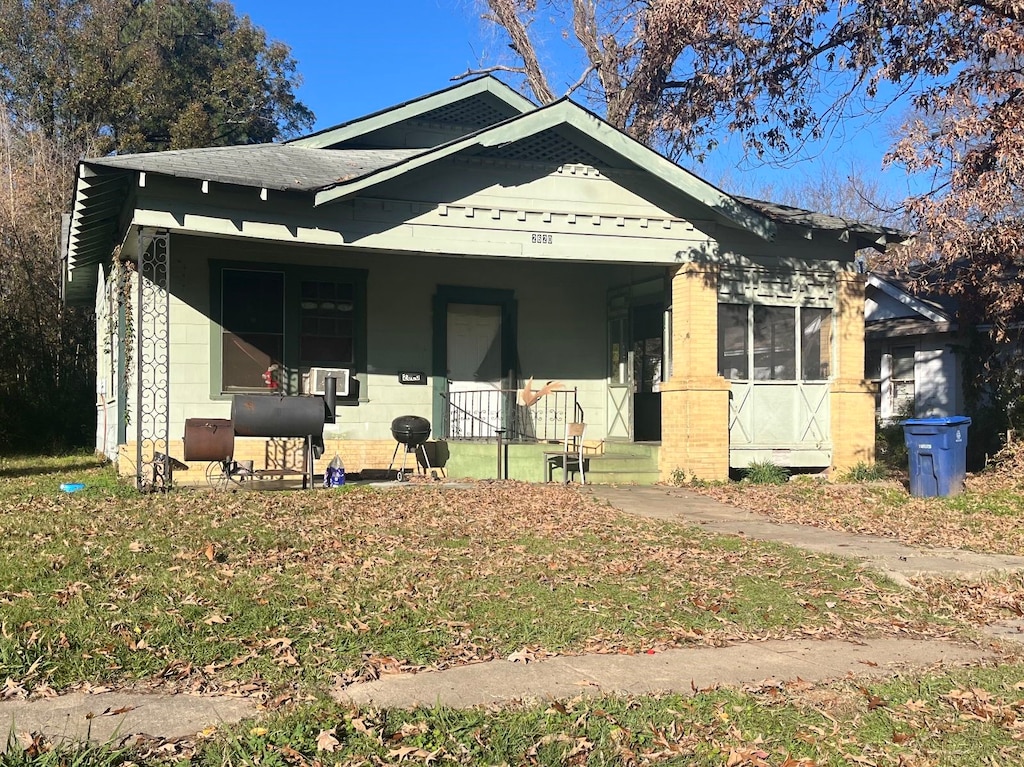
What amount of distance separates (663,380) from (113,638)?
34.7ft

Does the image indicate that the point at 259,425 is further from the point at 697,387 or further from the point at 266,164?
the point at 697,387

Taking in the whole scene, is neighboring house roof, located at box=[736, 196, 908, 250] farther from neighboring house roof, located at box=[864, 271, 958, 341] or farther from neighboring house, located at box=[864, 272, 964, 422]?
neighboring house, located at box=[864, 272, 964, 422]

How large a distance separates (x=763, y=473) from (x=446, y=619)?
903 cm

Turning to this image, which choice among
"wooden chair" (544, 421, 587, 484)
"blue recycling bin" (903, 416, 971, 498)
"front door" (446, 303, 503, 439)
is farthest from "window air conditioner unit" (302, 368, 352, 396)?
"blue recycling bin" (903, 416, 971, 498)

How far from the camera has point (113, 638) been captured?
5453 millimetres

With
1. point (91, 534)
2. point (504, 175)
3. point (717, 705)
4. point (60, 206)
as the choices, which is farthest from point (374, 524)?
point (60, 206)

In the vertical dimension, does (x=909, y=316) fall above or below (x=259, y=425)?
above

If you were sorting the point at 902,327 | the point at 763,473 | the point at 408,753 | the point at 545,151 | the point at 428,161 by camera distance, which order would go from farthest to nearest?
1. the point at 902,327
2. the point at 763,473
3. the point at 545,151
4. the point at 428,161
5. the point at 408,753

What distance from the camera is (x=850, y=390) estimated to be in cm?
1478

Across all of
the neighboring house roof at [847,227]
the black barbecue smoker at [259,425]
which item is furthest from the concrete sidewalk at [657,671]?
the neighboring house roof at [847,227]

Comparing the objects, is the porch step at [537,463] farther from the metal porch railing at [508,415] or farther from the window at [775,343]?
the window at [775,343]

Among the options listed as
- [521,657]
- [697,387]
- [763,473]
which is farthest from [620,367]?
[521,657]

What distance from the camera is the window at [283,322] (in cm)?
1388

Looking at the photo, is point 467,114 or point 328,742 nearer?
point 328,742
